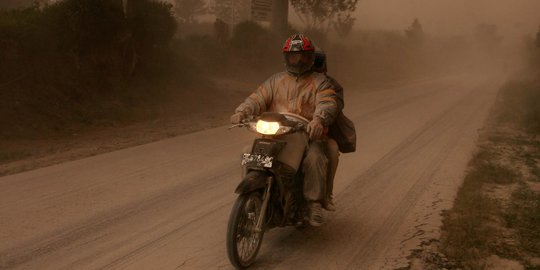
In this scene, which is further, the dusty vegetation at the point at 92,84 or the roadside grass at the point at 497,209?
the dusty vegetation at the point at 92,84

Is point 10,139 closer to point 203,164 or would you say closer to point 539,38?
point 203,164

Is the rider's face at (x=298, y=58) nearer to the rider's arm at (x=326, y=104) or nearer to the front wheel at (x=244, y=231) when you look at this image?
the rider's arm at (x=326, y=104)

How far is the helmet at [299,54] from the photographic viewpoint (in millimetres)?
5164

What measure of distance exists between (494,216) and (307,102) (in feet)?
8.78

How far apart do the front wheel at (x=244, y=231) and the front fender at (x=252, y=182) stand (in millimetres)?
91

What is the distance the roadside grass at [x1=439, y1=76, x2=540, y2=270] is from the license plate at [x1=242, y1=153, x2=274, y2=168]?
1877mm

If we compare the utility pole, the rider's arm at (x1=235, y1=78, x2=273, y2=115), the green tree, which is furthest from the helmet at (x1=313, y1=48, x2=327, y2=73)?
the green tree

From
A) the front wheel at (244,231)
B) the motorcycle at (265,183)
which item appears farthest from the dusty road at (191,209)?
the motorcycle at (265,183)

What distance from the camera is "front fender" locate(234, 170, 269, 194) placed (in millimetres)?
4438

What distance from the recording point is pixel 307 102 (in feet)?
17.4

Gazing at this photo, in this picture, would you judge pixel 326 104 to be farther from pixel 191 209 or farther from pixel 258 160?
pixel 191 209

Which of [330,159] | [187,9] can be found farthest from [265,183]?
[187,9]

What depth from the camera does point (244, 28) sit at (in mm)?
27641

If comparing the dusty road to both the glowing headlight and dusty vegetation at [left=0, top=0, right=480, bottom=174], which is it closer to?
the glowing headlight
